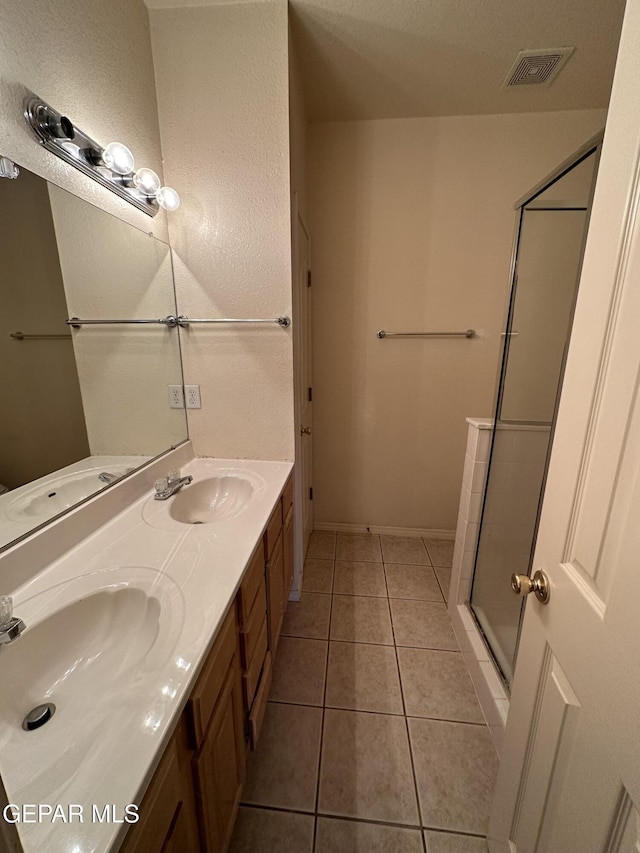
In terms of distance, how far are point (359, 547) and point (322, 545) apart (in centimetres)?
27

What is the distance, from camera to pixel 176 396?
160 centimetres

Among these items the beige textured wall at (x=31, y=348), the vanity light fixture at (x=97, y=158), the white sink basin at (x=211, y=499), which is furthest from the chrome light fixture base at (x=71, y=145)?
the white sink basin at (x=211, y=499)

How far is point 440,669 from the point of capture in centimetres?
152

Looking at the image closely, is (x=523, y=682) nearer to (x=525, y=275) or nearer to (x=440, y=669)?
(x=440, y=669)

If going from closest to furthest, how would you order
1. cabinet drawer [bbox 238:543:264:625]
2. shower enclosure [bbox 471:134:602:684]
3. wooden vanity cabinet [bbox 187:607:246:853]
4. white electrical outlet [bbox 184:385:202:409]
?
wooden vanity cabinet [bbox 187:607:246:853], cabinet drawer [bbox 238:543:264:625], shower enclosure [bbox 471:134:602:684], white electrical outlet [bbox 184:385:202:409]

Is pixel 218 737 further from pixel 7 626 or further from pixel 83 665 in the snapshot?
pixel 7 626

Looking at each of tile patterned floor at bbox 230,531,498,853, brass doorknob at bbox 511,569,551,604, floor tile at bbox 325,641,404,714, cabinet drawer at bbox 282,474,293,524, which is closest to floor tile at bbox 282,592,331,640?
tile patterned floor at bbox 230,531,498,853

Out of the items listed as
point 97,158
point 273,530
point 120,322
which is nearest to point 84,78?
point 97,158

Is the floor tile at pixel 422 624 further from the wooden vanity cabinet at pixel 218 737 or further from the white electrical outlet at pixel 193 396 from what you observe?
the white electrical outlet at pixel 193 396

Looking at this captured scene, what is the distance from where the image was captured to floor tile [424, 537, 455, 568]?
2279 mm

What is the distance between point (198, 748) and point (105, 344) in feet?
3.96

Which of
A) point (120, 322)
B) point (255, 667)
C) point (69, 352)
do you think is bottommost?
point (255, 667)

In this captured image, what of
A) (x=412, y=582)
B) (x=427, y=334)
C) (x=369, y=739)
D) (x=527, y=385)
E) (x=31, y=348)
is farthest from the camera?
(x=427, y=334)

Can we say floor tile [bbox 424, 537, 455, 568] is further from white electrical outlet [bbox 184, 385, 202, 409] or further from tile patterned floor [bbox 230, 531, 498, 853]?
white electrical outlet [bbox 184, 385, 202, 409]
